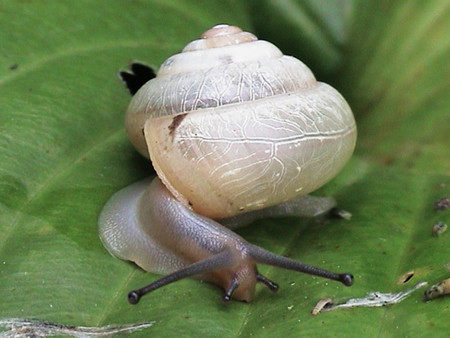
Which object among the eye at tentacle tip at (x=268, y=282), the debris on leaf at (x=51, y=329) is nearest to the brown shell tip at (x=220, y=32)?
the eye at tentacle tip at (x=268, y=282)

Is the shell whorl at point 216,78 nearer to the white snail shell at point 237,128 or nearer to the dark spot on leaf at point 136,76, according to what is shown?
the white snail shell at point 237,128

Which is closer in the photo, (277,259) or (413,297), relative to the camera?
(413,297)

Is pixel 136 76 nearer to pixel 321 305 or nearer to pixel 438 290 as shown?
pixel 321 305

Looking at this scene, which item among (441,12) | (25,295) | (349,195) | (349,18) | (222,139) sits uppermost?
(441,12)

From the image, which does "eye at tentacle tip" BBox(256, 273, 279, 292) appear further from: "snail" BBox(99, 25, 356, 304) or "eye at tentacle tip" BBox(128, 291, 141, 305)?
"eye at tentacle tip" BBox(128, 291, 141, 305)

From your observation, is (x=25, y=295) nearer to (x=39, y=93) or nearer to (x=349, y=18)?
(x=39, y=93)

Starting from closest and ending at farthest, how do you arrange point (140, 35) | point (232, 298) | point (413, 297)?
point (413, 297)
point (232, 298)
point (140, 35)

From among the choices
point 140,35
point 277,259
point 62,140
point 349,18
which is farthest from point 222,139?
point 349,18
